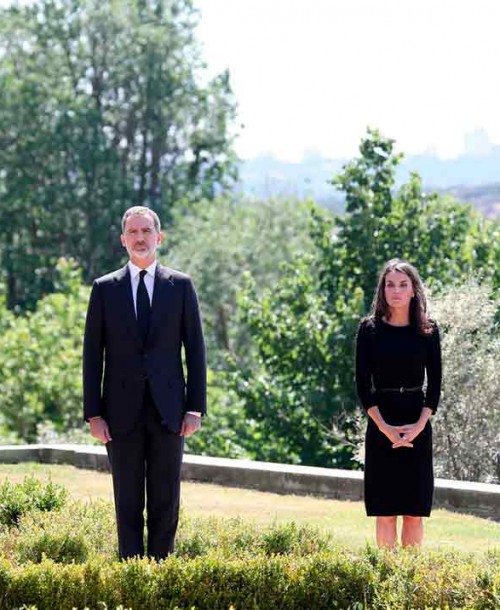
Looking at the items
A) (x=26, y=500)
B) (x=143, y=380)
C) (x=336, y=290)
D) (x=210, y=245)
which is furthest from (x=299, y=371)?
(x=210, y=245)

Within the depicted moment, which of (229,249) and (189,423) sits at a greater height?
(229,249)

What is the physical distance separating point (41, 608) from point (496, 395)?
687cm

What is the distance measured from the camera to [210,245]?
3531cm

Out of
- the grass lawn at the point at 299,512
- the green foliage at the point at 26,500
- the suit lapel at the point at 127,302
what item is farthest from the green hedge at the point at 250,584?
the green foliage at the point at 26,500

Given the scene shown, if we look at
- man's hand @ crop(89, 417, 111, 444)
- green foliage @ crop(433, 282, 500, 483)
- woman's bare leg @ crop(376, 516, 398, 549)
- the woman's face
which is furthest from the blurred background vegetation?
man's hand @ crop(89, 417, 111, 444)

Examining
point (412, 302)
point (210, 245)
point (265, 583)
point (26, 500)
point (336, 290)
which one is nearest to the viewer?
point (265, 583)

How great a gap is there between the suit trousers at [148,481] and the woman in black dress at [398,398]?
106 cm

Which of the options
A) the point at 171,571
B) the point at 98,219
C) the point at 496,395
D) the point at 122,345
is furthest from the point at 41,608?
the point at 98,219

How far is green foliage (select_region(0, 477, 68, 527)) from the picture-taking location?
23.9 feet

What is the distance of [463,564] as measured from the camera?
5.43 m

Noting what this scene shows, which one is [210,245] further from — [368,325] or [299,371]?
[368,325]

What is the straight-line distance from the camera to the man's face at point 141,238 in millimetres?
5848

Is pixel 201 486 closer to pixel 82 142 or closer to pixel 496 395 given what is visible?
pixel 496 395

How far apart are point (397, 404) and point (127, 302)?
4.96 feet
